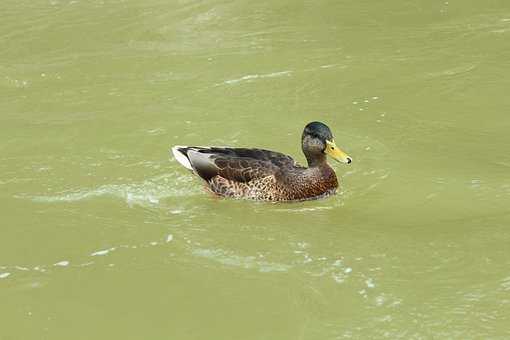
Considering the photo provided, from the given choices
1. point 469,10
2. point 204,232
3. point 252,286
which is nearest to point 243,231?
point 204,232

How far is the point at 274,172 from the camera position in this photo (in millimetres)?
8750

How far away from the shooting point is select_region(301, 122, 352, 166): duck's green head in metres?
8.70

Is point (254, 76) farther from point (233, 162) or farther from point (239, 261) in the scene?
point (239, 261)

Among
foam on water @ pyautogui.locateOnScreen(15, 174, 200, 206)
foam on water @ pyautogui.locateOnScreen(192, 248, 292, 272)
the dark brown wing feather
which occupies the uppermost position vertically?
the dark brown wing feather

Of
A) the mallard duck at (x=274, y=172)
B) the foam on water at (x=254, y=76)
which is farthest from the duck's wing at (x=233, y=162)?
the foam on water at (x=254, y=76)

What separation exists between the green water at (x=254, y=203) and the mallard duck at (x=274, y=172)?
0.15m

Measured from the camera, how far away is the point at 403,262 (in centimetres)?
711

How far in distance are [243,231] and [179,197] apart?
1226mm

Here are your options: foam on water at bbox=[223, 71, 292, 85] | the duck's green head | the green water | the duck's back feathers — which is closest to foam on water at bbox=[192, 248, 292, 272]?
the green water

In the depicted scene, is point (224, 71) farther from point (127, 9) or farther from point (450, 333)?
point (450, 333)

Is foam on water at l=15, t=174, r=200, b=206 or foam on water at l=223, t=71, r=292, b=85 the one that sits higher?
foam on water at l=223, t=71, r=292, b=85

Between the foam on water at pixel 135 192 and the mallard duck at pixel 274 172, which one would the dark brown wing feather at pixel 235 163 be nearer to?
the mallard duck at pixel 274 172

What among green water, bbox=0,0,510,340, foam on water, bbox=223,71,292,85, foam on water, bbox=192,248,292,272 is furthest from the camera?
foam on water, bbox=223,71,292,85

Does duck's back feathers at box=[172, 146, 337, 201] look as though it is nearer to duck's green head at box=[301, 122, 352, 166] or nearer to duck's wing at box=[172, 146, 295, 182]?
duck's wing at box=[172, 146, 295, 182]
